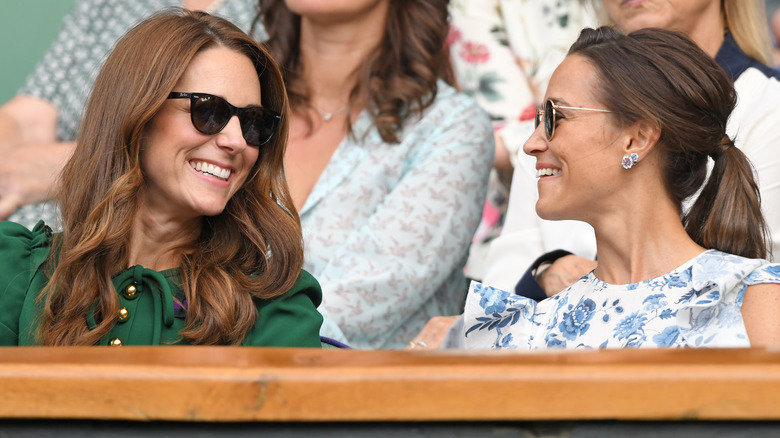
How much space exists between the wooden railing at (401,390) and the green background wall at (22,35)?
3.07 metres

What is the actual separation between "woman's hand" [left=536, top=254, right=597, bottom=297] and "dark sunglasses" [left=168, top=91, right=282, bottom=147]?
0.68m

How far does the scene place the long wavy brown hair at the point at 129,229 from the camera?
60.7 inches

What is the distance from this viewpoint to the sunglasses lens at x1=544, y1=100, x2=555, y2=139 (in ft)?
5.50

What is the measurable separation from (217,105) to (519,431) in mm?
951

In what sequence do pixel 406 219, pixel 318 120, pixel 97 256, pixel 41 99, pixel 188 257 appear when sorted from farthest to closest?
pixel 41 99
pixel 318 120
pixel 406 219
pixel 188 257
pixel 97 256

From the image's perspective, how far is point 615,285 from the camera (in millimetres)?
1667

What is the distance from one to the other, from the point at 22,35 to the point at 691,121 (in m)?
2.89

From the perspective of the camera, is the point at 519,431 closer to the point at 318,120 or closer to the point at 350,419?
the point at 350,419

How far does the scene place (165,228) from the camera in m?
1.70

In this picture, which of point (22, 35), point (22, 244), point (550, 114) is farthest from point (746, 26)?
point (22, 35)

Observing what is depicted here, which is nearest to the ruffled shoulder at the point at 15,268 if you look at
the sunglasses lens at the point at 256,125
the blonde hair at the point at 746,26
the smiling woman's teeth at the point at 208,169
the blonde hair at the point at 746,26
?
the smiling woman's teeth at the point at 208,169

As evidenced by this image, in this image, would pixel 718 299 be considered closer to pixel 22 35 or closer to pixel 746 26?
pixel 746 26

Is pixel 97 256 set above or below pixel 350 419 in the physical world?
below

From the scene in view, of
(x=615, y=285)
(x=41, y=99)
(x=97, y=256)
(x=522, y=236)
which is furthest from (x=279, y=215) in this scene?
(x=41, y=99)
